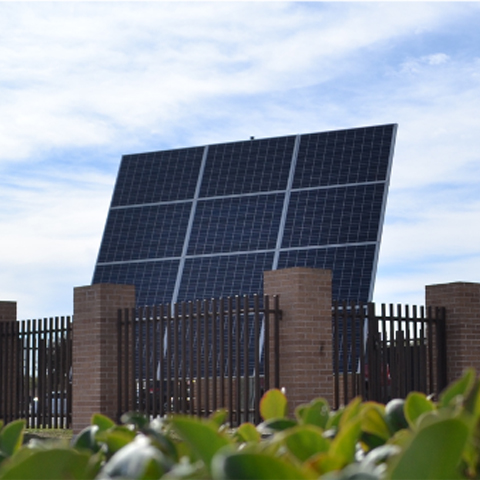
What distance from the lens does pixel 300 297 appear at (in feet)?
43.8

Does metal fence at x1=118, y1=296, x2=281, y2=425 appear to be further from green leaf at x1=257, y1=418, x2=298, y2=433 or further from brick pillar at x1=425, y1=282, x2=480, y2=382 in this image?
green leaf at x1=257, y1=418, x2=298, y2=433

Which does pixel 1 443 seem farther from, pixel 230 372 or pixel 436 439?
pixel 230 372

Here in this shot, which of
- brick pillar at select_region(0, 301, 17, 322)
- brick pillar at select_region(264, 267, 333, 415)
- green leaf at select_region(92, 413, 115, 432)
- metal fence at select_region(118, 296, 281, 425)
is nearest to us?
green leaf at select_region(92, 413, 115, 432)

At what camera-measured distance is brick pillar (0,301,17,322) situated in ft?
60.9

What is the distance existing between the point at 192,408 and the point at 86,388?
1.93 metres

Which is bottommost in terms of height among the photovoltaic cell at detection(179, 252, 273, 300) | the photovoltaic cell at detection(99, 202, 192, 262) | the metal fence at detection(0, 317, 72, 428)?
the metal fence at detection(0, 317, 72, 428)

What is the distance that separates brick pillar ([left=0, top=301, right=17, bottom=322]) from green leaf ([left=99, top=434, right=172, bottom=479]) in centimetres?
1746

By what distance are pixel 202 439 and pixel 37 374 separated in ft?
53.0

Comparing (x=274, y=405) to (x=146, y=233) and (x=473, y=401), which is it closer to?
(x=473, y=401)

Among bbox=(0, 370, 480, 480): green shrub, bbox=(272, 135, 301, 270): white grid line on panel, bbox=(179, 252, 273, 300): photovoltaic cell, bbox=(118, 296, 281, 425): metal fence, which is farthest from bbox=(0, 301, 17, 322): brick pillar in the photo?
bbox=(0, 370, 480, 480): green shrub

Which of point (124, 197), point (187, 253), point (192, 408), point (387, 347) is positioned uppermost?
point (124, 197)

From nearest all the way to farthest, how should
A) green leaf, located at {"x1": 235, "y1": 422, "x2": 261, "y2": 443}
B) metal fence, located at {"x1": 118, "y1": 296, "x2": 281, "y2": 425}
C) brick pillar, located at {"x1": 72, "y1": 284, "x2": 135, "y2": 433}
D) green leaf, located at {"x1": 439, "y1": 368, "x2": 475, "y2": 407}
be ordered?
green leaf, located at {"x1": 439, "y1": 368, "x2": 475, "y2": 407}, green leaf, located at {"x1": 235, "y1": 422, "x2": 261, "y2": 443}, metal fence, located at {"x1": 118, "y1": 296, "x2": 281, "y2": 425}, brick pillar, located at {"x1": 72, "y1": 284, "x2": 135, "y2": 433}

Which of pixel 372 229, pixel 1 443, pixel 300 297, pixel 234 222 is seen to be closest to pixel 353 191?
pixel 372 229

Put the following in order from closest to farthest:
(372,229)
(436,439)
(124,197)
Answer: (436,439) → (372,229) → (124,197)
